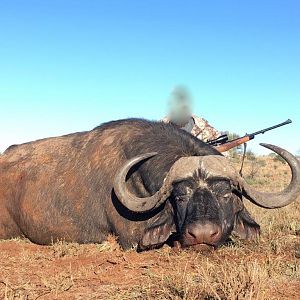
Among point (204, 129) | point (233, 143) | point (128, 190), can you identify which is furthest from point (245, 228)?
point (204, 129)

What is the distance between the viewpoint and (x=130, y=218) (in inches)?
222

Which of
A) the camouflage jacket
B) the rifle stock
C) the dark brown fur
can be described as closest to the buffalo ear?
the dark brown fur

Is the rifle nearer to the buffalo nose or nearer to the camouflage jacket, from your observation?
the camouflage jacket

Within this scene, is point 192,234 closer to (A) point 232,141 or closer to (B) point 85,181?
(B) point 85,181

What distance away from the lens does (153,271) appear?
4.27m

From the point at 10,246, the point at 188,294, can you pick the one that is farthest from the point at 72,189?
the point at 188,294

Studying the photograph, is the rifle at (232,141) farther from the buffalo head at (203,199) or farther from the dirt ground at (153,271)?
the buffalo head at (203,199)

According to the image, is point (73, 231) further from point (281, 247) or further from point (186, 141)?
point (281, 247)

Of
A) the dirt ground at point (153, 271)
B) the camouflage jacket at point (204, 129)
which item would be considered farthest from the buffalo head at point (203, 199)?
the camouflage jacket at point (204, 129)

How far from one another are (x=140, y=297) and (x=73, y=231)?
110 inches

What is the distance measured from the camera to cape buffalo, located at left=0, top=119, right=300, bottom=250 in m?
5.06

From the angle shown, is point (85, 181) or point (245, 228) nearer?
point (245, 228)

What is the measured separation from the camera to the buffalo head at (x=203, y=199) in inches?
185

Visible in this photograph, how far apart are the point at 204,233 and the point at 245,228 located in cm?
108
